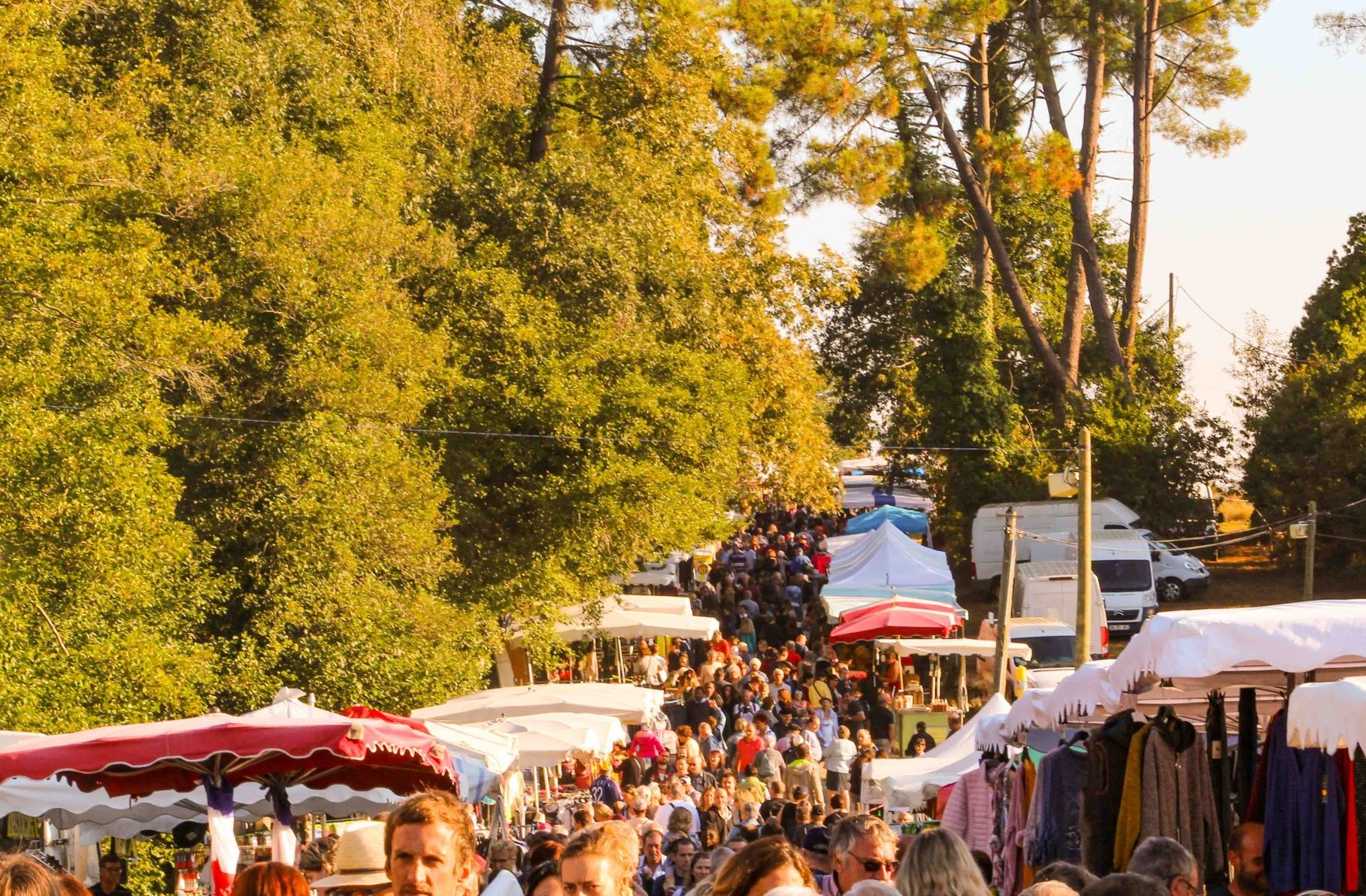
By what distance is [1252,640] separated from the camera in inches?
325

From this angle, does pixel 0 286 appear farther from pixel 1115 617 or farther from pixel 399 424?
pixel 1115 617

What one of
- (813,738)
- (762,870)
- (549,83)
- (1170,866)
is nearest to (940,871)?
(762,870)

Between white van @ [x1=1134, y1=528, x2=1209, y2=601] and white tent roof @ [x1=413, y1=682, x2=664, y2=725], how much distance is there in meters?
22.7

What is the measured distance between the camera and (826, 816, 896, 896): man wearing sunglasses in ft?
24.2

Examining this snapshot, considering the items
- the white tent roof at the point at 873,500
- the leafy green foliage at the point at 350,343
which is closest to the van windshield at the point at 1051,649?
the leafy green foliage at the point at 350,343

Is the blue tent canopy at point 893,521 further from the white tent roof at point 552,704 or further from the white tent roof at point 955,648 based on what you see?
the white tent roof at point 552,704

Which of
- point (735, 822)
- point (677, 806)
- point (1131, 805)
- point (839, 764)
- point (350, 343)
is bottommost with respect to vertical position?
point (839, 764)

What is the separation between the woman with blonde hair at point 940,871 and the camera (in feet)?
21.1

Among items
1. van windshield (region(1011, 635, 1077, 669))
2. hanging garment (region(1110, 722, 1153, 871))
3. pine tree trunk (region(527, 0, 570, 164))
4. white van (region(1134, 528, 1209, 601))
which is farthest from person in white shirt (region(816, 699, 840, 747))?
white van (region(1134, 528, 1209, 601))

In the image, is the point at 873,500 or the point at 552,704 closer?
the point at 552,704

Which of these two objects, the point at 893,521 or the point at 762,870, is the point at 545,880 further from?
the point at 893,521

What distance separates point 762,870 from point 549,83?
29232mm

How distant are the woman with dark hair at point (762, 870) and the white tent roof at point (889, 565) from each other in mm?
29623

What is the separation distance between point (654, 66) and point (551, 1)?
3.25 meters
